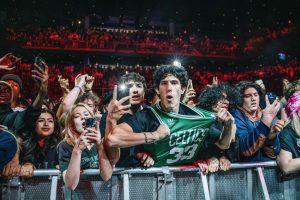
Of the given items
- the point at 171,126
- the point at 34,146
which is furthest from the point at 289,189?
the point at 34,146

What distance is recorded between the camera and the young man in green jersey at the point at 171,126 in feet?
8.27

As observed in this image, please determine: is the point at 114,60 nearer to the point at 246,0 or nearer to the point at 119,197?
the point at 246,0

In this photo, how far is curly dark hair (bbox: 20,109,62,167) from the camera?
284cm

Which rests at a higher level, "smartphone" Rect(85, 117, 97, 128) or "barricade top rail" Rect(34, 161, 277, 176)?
"smartphone" Rect(85, 117, 97, 128)

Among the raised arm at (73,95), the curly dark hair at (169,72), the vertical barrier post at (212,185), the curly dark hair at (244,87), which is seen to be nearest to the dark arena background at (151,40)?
the raised arm at (73,95)

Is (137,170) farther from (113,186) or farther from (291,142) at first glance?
(291,142)

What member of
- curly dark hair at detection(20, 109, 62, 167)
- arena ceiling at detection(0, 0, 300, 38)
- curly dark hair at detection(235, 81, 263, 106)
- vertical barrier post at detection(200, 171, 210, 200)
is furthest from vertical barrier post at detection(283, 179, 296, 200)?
arena ceiling at detection(0, 0, 300, 38)

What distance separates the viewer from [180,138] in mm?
2676

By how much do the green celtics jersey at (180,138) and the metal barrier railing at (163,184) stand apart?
0.13 meters

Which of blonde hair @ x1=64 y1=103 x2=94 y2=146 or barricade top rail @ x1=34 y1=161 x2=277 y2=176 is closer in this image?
barricade top rail @ x1=34 y1=161 x2=277 y2=176

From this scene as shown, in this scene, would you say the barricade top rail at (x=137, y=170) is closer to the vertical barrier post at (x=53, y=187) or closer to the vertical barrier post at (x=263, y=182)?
the vertical barrier post at (x=53, y=187)

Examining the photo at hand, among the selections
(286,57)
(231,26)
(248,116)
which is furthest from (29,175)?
(231,26)

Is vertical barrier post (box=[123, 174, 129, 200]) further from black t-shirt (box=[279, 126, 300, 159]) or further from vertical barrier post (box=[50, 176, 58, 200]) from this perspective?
black t-shirt (box=[279, 126, 300, 159])

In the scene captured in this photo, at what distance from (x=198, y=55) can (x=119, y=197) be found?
2221 cm
